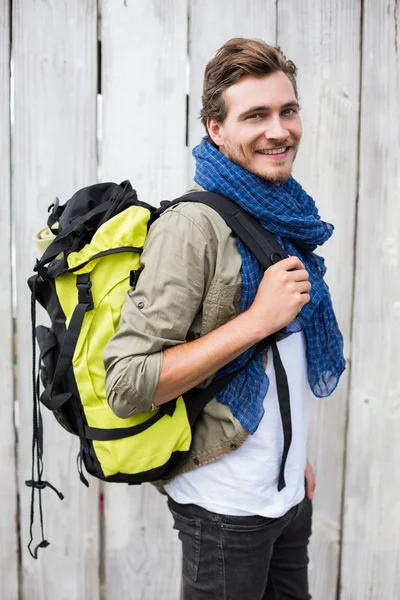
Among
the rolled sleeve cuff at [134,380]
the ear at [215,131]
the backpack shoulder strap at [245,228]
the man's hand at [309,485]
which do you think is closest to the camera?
the rolled sleeve cuff at [134,380]

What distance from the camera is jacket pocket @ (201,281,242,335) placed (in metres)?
1.24

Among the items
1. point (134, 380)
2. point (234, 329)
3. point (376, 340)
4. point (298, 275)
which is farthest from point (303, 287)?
point (376, 340)

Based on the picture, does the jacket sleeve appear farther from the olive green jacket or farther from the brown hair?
the brown hair

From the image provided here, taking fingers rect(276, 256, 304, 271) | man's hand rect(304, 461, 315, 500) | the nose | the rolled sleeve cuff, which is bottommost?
man's hand rect(304, 461, 315, 500)

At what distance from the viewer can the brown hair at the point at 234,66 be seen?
4.30 feet

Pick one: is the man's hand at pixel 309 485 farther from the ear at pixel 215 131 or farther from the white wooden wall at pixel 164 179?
the ear at pixel 215 131

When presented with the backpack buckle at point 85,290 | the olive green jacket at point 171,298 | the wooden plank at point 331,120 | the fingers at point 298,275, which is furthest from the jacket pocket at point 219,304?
the wooden plank at point 331,120

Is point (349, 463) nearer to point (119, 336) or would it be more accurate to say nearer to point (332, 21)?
point (119, 336)

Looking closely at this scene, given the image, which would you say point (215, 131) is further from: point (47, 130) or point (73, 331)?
point (47, 130)

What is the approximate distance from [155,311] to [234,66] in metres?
0.56

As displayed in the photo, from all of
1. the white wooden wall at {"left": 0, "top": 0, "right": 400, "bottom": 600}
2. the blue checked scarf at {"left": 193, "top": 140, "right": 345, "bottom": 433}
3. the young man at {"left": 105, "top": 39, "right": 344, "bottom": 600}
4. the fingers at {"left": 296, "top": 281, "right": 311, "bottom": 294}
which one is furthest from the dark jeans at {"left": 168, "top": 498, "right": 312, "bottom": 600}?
the white wooden wall at {"left": 0, "top": 0, "right": 400, "bottom": 600}

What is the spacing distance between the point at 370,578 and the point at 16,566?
1226 mm

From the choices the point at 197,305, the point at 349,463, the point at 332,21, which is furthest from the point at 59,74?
the point at 349,463

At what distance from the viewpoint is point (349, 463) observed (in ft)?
6.86
